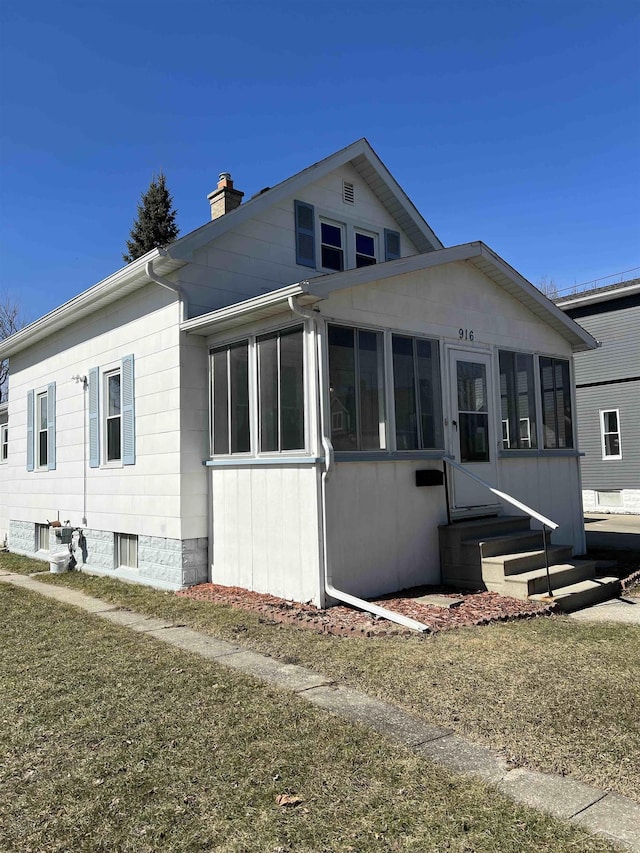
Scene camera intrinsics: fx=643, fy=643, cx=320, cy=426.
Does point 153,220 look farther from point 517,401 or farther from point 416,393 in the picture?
point 416,393

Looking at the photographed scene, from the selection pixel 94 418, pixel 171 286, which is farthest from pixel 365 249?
pixel 94 418

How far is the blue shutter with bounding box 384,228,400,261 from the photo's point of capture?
38.2ft

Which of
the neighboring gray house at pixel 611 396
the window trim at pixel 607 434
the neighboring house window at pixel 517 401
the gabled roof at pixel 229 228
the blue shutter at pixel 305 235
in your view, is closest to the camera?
the gabled roof at pixel 229 228

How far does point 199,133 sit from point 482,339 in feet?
24.5

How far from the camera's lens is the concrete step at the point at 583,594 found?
7039 millimetres

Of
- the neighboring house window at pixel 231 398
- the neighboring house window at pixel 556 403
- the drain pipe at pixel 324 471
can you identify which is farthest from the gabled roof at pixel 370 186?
the neighboring house window at pixel 556 403

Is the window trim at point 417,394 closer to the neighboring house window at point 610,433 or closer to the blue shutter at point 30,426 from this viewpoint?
the blue shutter at point 30,426

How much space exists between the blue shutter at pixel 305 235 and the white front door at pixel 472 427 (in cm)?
309

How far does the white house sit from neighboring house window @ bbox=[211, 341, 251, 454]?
0.04 m

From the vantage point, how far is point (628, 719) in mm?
3893

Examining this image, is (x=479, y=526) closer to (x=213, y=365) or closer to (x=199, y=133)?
(x=213, y=365)

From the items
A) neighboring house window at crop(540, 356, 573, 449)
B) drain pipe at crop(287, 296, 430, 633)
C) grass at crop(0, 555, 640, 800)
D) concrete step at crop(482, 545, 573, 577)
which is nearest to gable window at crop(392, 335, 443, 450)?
drain pipe at crop(287, 296, 430, 633)

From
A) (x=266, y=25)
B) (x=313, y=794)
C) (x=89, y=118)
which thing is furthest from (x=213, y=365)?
(x=89, y=118)

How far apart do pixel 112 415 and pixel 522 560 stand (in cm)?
658
